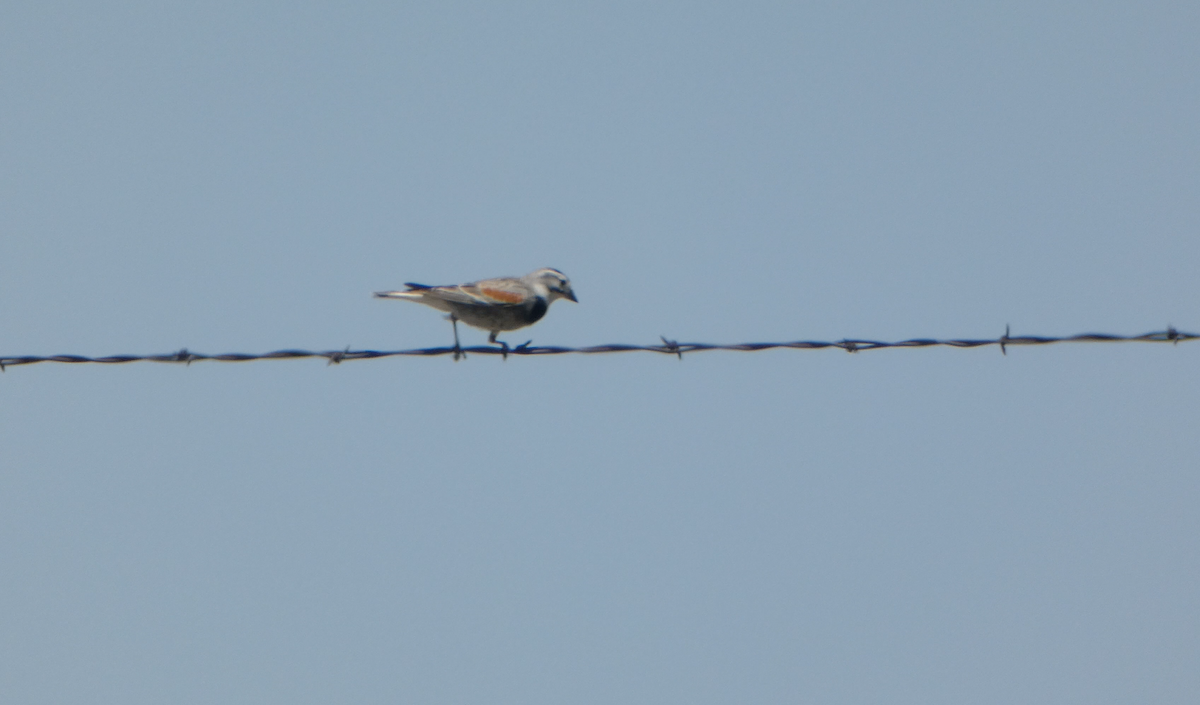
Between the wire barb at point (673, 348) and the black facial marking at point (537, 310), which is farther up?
the black facial marking at point (537, 310)

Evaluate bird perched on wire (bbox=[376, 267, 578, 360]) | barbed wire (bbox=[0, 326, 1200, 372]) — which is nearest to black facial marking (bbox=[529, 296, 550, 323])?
bird perched on wire (bbox=[376, 267, 578, 360])

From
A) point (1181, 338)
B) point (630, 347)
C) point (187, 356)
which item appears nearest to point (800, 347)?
point (630, 347)

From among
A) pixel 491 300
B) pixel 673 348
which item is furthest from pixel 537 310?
pixel 673 348

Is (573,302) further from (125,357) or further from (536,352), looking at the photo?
(125,357)

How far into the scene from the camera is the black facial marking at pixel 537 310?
12852 millimetres

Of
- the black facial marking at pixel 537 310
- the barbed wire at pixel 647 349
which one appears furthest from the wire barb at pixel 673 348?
the black facial marking at pixel 537 310

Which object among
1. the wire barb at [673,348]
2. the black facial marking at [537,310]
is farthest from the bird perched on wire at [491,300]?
the wire barb at [673,348]

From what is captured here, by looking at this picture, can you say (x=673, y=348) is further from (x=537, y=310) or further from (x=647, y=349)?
(x=537, y=310)

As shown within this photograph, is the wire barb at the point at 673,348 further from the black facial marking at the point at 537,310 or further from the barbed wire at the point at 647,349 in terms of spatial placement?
the black facial marking at the point at 537,310

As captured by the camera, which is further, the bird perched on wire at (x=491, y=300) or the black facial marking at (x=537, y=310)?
the black facial marking at (x=537, y=310)

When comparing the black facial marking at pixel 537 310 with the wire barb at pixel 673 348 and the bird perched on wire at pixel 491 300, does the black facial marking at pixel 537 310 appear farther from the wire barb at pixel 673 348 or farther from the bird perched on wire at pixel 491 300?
the wire barb at pixel 673 348

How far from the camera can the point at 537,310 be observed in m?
13.0

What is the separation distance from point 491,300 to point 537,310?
2.56 ft

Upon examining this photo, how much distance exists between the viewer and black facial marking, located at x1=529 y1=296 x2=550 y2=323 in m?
12.9
